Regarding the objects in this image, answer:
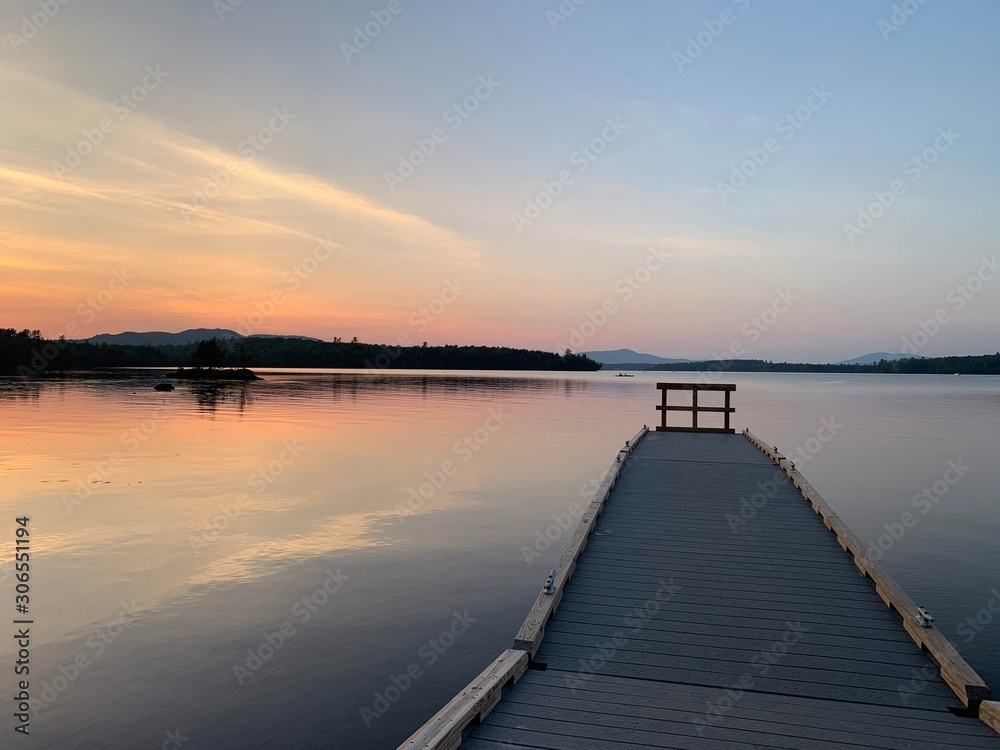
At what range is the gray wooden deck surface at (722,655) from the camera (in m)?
6.00

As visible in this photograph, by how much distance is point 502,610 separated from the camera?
36.8ft

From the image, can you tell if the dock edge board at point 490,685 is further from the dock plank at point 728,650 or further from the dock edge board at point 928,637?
the dock edge board at point 928,637

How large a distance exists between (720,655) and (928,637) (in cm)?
242

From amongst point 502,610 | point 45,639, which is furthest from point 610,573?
point 45,639

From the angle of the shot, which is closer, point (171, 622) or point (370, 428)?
point (171, 622)

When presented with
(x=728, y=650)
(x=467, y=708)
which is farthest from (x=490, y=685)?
(x=728, y=650)

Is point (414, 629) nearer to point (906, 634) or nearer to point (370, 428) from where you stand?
point (906, 634)

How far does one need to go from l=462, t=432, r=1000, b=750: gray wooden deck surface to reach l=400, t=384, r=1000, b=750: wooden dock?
0.02 m

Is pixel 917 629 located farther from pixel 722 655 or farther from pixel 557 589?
pixel 557 589

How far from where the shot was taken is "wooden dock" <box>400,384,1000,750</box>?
597 centimetres

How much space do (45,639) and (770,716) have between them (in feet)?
32.8

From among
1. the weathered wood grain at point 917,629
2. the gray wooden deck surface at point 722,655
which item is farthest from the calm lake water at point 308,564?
the gray wooden deck surface at point 722,655

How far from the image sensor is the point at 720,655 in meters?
7.68

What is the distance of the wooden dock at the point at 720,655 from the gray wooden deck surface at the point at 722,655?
0.02 m
